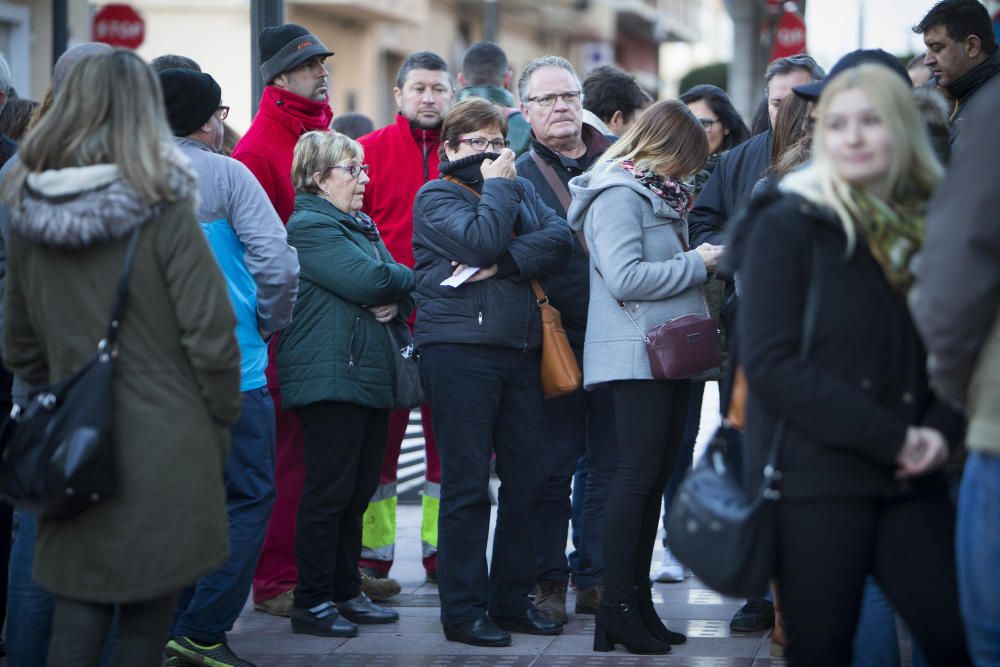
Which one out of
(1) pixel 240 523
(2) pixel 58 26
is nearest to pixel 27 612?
(1) pixel 240 523

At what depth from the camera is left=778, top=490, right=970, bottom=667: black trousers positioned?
344 cm

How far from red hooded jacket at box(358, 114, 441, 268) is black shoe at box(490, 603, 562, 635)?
188cm

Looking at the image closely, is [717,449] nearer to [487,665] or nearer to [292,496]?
[487,665]

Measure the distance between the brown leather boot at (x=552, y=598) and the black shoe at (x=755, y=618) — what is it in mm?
702

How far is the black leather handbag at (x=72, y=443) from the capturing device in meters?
3.75

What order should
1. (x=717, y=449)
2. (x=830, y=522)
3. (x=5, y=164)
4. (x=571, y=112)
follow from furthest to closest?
1. (x=571, y=112)
2. (x=5, y=164)
3. (x=717, y=449)
4. (x=830, y=522)

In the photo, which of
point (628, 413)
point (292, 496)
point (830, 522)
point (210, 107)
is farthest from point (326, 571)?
point (830, 522)

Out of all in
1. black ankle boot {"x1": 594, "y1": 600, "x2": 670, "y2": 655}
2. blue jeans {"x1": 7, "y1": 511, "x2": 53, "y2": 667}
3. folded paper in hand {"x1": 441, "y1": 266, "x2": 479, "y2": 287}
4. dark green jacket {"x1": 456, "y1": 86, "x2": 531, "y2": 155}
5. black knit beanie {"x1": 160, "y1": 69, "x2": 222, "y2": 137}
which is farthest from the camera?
dark green jacket {"x1": 456, "y1": 86, "x2": 531, "y2": 155}

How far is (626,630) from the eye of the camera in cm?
556

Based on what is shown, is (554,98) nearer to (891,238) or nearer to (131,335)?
(131,335)

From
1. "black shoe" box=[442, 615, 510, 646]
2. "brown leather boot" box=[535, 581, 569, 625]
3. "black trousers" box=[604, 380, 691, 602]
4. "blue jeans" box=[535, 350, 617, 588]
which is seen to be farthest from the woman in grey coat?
"blue jeans" box=[535, 350, 617, 588]

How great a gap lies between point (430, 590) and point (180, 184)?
11.2 feet

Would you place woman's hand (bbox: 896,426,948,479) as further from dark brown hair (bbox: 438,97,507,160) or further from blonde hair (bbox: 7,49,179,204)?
dark brown hair (bbox: 438,97,507,160)

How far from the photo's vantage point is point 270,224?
537 centimetres
